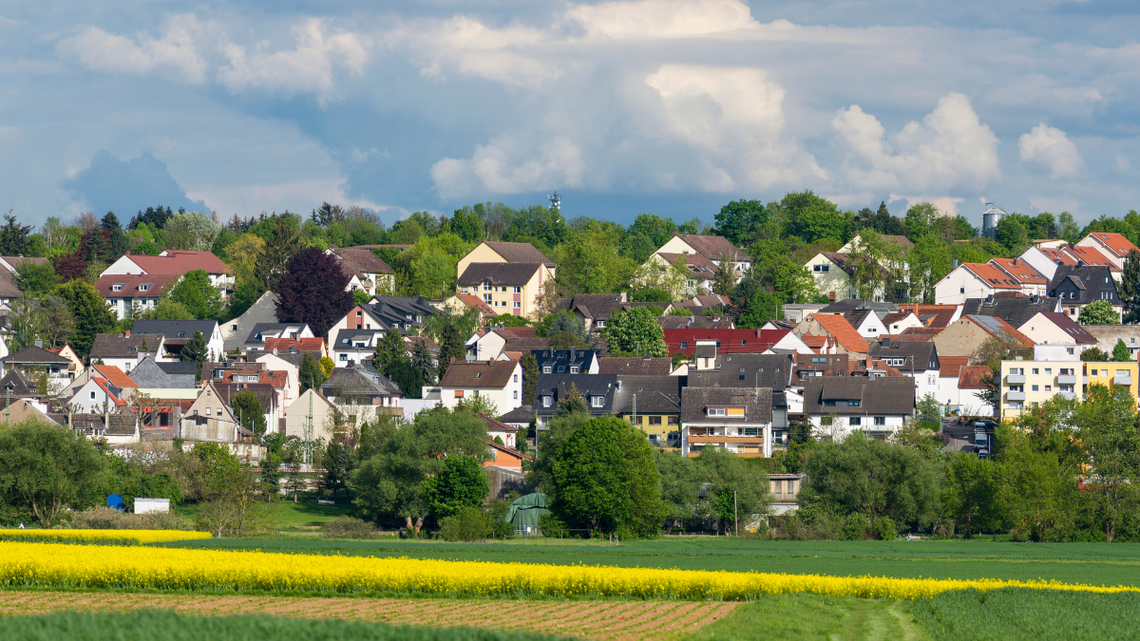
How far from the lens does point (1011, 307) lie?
10275cm

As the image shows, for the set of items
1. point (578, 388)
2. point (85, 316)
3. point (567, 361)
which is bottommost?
point (578, 388)

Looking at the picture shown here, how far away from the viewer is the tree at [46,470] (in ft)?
169

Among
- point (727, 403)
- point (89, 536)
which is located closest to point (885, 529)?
point (727, 403)

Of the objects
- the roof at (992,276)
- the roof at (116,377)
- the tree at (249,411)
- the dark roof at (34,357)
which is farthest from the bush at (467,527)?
the roof at (992,276)

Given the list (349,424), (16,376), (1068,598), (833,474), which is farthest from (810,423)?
(16,376)

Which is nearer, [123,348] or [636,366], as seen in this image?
[636,366]

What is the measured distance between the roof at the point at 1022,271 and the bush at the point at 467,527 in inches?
3200

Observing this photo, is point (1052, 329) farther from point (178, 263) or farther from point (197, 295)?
point (178, 263)

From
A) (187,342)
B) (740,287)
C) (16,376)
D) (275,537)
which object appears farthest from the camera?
(740,287)

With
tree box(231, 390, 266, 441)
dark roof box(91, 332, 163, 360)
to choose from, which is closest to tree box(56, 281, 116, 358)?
dark roof box(91, 332, 163, 360)

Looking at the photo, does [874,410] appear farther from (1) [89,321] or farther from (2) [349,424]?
(1) [89,321]

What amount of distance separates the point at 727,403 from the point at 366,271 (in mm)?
56025

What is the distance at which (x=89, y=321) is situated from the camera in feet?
310

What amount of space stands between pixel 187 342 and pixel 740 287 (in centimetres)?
5374
